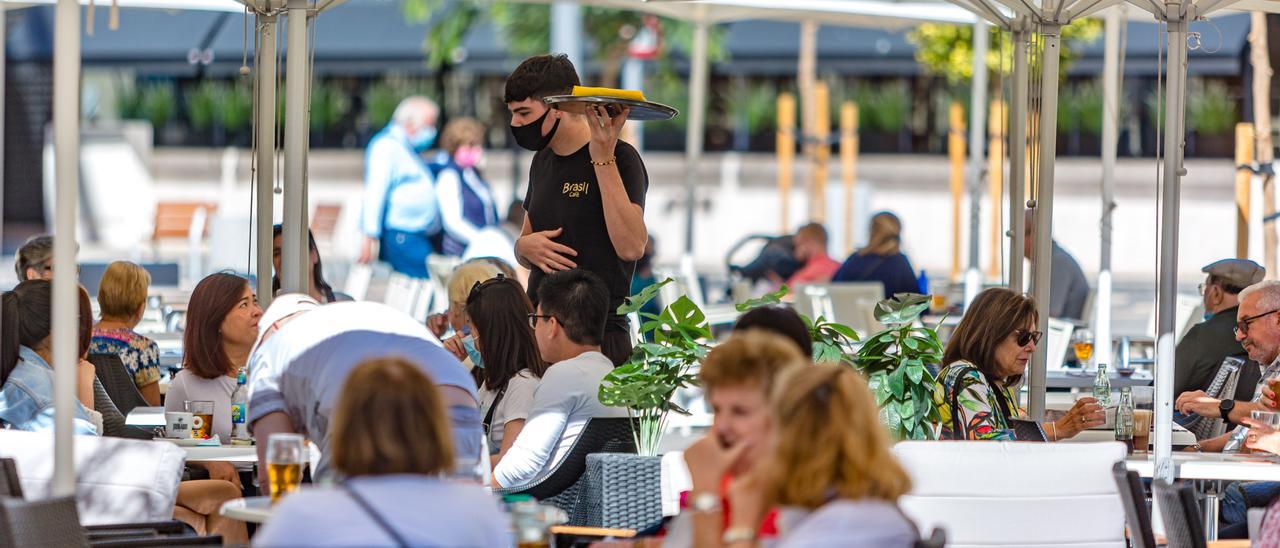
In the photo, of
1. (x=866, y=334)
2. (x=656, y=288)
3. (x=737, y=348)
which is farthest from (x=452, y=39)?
(x=737, y=348)

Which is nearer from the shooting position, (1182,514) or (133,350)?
(1182,514)

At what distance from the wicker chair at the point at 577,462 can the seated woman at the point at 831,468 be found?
6.28ft

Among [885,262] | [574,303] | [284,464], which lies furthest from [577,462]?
[885,262]

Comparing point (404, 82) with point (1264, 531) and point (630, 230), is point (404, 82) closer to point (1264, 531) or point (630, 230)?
point (630, 230)

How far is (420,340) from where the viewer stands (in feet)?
12.4

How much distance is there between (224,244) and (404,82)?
24.9 feet

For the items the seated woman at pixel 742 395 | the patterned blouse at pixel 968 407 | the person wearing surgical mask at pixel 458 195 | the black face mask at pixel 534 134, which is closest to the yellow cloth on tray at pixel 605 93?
the black face mask at pixel 534 134

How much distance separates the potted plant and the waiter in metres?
0.31

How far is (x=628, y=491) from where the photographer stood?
447cm

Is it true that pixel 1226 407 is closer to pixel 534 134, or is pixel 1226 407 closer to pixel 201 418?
pixel 534 134

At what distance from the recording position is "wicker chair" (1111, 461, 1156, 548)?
371cm

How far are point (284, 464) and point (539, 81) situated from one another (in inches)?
81.7

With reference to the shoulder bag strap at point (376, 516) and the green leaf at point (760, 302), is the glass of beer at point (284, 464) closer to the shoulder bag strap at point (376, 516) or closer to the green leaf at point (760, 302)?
the shoulder bag strap at point (376, 516)

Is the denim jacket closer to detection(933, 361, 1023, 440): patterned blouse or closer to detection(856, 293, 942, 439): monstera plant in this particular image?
detection(856, 293, 942, 439): monstera plant
